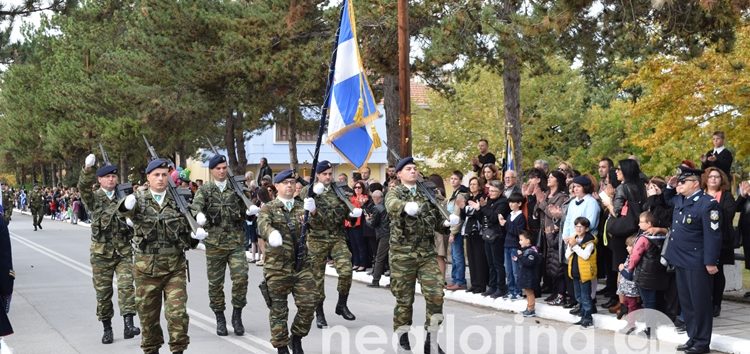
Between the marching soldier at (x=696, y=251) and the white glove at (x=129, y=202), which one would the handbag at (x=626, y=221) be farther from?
the white glove at (x=129, y=202)

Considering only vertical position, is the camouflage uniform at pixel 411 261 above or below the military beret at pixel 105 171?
below

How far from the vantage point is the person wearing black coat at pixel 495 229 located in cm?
1212

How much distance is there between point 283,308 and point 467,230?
4976 mm

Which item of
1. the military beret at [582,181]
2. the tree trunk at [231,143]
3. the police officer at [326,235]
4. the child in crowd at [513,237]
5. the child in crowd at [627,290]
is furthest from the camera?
the tree trunk at [231,143]

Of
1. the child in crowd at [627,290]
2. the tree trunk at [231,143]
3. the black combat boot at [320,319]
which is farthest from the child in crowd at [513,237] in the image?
the tree trunk at [231,143]

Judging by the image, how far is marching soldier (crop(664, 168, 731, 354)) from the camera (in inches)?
334

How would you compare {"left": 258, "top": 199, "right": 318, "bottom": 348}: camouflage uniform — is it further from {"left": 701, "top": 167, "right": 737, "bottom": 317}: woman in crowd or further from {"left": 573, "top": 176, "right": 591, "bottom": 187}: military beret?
{"left": 701, "top": 167, "right": 737, "bottom": 317}: woman in crowd

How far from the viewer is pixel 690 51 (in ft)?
48.4

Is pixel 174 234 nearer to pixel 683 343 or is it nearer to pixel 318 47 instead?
pixel 683 343

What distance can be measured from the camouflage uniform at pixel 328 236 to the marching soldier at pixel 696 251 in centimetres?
384

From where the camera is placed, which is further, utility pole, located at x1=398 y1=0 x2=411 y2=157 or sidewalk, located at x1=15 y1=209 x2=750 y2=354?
utility pole, located at x1=398 y1=0 x2=411 y2=157

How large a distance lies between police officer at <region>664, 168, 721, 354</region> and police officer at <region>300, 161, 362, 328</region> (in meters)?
3.78

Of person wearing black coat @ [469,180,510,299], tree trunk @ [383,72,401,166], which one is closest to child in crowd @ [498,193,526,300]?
person wearing black coat @ [469,180,510,299]

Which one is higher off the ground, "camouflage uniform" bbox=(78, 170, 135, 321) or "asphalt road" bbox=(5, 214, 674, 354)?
"camouflage uniform" bbox=(78, 170, 135, 321)
